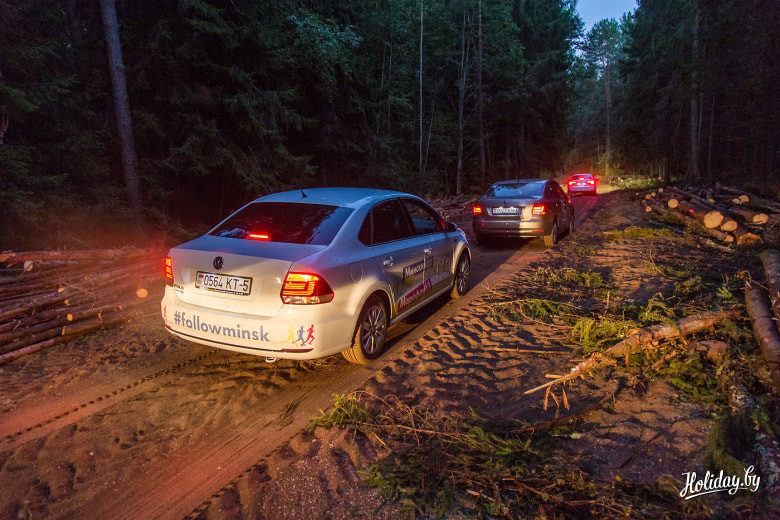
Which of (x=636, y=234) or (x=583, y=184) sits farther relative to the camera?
(x=583, y=184)

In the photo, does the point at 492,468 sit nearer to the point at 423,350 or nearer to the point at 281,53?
the point at 423,350

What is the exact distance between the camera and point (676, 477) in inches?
107

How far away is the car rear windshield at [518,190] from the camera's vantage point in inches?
406

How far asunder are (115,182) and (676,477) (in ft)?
45.3

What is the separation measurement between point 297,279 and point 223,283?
0.70m

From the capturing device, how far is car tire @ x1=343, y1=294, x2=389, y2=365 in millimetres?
4242

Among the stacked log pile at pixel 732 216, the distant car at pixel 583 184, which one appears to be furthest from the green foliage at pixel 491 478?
the distant car at pixel 583 184

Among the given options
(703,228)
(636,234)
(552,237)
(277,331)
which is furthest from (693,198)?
(277,331)

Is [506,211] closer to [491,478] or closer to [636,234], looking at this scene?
[636,234]

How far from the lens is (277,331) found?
12.0 feet

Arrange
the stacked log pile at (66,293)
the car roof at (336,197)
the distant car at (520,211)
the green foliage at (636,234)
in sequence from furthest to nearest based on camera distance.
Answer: the green foliage at (636,234) → the distant car at (520,211) → the stacked log pile at (66,293) → the car roof at (336,197)

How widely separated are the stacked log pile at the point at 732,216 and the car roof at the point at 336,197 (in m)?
8.62

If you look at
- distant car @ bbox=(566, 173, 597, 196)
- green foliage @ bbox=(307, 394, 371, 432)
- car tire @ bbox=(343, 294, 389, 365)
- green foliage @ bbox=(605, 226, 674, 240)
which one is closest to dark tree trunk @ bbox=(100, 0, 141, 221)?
car tire @ bbox=(343, 294, 389, 365)

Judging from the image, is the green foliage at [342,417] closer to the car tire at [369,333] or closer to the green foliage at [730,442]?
the car tire at [369,333]
